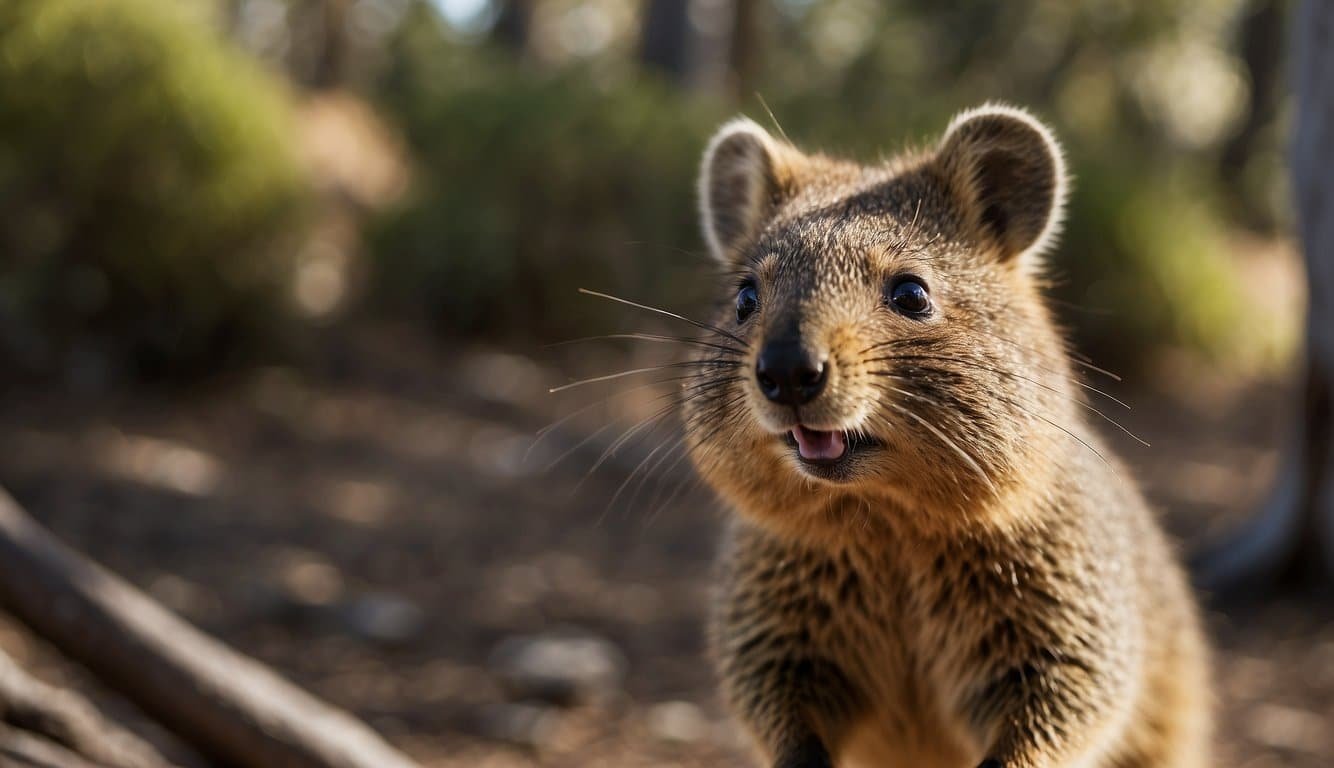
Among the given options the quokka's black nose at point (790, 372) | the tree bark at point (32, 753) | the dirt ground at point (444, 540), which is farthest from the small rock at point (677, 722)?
the quokka's black nose at point (790, 372)

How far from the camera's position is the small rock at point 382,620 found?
685 cm

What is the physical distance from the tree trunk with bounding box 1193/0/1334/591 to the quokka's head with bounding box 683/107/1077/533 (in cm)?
342

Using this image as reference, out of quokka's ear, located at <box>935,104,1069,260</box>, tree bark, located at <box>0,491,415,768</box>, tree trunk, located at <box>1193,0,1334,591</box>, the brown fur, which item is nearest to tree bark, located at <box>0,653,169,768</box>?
tree bark, located at <box>0,491,415,768</box>

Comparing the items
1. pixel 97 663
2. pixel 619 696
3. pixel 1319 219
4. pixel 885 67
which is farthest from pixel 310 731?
pixel 885 67

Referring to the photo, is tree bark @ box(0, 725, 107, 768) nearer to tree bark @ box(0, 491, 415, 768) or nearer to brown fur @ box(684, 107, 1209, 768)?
tree bark @ box(0, 491, 415, 768)

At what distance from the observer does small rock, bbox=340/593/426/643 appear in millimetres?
6848

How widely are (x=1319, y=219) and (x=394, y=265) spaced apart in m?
8.93

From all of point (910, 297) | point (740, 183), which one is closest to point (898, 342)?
point (910, 297)

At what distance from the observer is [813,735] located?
3441 mm

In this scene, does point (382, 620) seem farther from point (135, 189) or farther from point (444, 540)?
point (135, 189)

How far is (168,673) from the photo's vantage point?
3791 mm

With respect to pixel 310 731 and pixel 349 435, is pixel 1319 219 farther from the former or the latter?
pixel 349 435

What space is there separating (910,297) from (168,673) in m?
2.47

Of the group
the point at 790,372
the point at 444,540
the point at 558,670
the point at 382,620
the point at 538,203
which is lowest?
the point at 790,372
